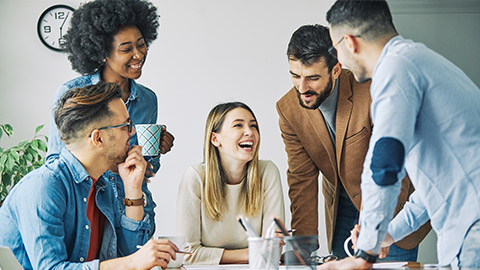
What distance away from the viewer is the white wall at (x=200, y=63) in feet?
13.9

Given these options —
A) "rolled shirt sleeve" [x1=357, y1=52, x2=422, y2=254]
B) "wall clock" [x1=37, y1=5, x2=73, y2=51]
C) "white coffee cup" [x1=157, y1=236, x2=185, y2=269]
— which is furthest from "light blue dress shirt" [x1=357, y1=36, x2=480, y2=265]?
"wall clock" [x1=37, y1=5, x2=73, y2=51]

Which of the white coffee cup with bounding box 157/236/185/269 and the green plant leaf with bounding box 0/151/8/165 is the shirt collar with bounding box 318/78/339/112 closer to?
the white coffee cup with bounding box 157/236/185/269

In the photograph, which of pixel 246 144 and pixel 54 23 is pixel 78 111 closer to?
pixel 246 144

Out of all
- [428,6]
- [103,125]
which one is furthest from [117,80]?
[428,6]

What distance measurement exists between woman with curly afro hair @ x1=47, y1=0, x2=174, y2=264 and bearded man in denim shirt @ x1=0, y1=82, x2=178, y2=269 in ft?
1.74

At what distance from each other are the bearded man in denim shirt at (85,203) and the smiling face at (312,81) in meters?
0.92

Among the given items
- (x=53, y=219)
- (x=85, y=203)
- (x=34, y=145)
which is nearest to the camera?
(x=53, y=219)

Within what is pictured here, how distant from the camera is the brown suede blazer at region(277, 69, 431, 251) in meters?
2.67

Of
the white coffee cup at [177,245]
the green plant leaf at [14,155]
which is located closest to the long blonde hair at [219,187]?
the white coffee cup at [177,245]

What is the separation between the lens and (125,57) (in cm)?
268

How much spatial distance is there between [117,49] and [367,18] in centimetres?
146

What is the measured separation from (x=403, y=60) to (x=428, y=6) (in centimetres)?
347

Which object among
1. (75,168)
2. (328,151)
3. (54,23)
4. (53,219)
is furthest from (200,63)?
(53,219)

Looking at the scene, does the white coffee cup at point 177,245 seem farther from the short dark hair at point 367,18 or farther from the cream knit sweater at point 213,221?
the short dark hair at point 367,18
